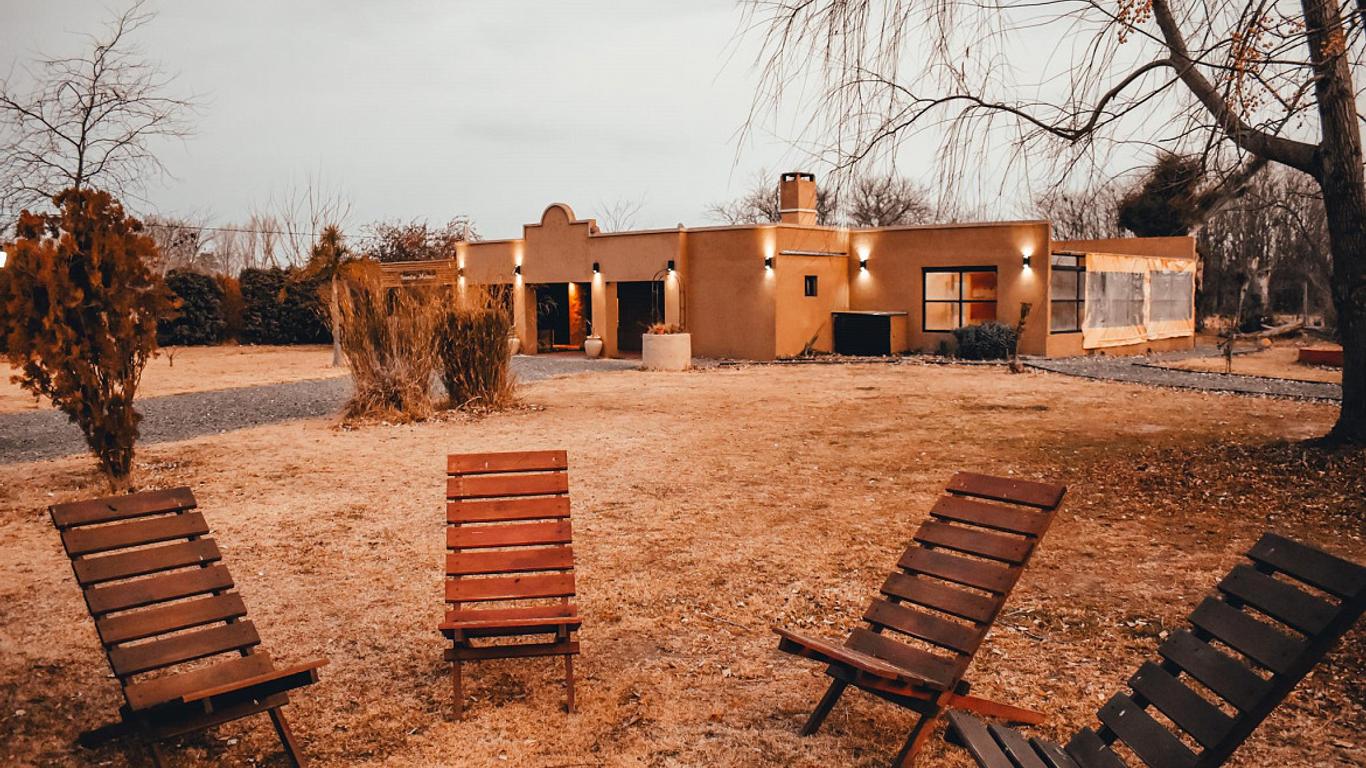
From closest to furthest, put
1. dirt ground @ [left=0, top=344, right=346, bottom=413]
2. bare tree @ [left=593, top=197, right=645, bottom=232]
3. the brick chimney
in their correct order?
1. dirt ground @ [left=0, top=344, right=346, bottom=413]
2. the brick chimney
3. bare tree @ [left=593, top=197, right=645, bottom=232]

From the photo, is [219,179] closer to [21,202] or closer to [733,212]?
[733,212]

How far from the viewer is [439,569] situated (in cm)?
586

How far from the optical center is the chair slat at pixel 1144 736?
2.47 meters

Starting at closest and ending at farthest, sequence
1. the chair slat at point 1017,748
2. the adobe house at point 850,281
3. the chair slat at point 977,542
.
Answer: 1. the chair slat at point 1017,748
2. the chair slat at point 977,542
3. the adobe house at point 850,281

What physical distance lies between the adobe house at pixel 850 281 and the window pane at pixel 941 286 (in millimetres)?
23

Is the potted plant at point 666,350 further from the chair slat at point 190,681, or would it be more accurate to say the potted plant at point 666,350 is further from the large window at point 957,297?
the chair slat at point 190,681

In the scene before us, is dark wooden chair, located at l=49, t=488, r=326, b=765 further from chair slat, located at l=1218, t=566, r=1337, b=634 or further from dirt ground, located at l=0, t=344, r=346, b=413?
dirt ground, located at l=0, t=344, r=346, b=413

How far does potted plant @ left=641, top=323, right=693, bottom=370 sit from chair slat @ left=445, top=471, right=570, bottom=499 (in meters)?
15.0

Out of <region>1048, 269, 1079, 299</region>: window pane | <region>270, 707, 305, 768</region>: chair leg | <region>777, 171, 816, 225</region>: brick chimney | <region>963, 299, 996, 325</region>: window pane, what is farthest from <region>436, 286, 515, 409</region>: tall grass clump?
<region>1048, 269, 1079, 299</region>: window pane

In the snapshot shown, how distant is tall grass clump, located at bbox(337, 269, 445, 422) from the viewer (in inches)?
469

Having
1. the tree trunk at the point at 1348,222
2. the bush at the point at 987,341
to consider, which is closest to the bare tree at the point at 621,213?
the bush at the point at 987,341

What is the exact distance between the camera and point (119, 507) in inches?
141

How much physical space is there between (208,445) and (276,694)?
320 inches

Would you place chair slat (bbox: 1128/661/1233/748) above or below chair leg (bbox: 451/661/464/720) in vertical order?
above
